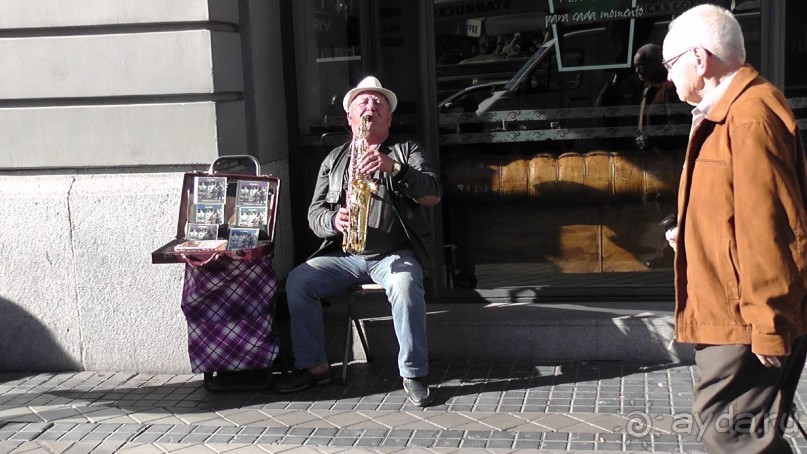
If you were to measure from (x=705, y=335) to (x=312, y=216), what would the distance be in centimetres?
270

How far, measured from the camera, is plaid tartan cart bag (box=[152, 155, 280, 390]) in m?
5.36

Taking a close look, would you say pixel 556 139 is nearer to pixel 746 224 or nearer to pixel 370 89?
pixel 370 89

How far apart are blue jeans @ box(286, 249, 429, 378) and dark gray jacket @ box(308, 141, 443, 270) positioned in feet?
0.30

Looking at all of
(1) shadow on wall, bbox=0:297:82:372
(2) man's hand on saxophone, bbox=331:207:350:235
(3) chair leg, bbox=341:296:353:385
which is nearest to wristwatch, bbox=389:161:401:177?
(2) man's hand on saxophone, bbox=331:207:350:235

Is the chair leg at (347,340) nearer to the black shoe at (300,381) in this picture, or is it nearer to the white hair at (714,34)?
the black shoe at (300,381)

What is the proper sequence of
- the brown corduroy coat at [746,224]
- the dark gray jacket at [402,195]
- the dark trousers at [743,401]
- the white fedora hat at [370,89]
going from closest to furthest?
the brown corduroy coat at [746,224], the dark trousers at [743,401], the dark gray jacket at [402,195], the white fedora hat at [370,89]

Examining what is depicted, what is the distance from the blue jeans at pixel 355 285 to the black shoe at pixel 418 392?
0.12 ft

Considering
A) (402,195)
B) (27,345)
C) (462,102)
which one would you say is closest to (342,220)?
(402,195)

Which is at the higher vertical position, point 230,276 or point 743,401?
point 230,276

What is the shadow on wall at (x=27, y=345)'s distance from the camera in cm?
600

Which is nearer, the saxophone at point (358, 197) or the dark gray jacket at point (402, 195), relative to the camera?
the saxophone at point (358, 197)

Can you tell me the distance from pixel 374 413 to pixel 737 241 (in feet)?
7.76

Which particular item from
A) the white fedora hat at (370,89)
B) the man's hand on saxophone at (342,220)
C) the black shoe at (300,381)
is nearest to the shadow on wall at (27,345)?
the black shoe at (300,381)

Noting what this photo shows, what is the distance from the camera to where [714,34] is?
3.39 metres
